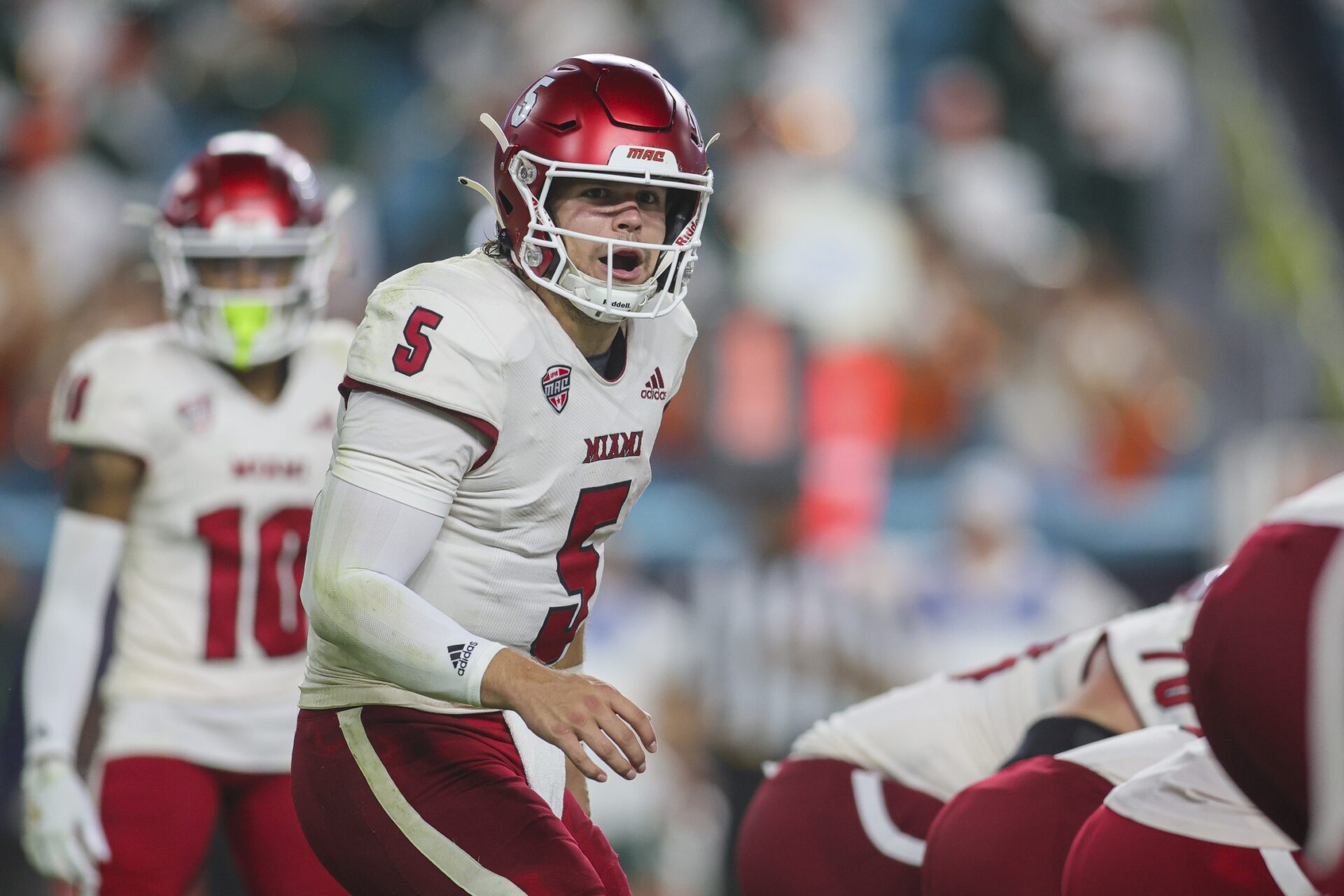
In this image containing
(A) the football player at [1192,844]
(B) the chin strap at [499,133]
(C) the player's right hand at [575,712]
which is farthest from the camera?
(B) the chin strap at [499,133]

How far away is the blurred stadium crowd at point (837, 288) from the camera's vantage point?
20.3ft

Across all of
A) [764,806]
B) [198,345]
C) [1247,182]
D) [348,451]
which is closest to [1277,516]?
[348,451]

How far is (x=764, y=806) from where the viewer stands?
3.25 meters

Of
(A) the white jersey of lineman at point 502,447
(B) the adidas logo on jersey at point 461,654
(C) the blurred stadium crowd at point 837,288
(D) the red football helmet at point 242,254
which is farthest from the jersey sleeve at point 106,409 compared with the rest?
(C) the blurred stadium crowd at point 837,288

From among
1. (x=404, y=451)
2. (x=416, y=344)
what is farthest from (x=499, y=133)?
(x=404, y=451)

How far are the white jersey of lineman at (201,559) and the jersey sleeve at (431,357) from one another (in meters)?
1.09

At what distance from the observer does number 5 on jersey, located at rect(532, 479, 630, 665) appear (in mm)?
2348

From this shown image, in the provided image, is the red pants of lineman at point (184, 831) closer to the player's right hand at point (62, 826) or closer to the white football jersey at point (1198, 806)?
the player's right hand at point (62, 826)

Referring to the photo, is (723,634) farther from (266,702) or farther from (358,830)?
(358,830)

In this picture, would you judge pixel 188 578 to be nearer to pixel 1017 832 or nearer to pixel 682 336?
pixel 682 336

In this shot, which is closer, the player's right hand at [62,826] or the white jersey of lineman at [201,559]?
the player's right hand at [62,826]

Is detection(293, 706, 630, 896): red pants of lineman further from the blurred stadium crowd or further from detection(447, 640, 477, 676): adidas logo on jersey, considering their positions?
the blurred stadium crowd

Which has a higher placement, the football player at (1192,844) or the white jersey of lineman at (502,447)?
the white jersey of lineman at (502,447)

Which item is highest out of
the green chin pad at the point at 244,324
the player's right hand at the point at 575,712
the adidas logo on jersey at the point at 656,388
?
the adidas logo on jersey at the point at 656,388
